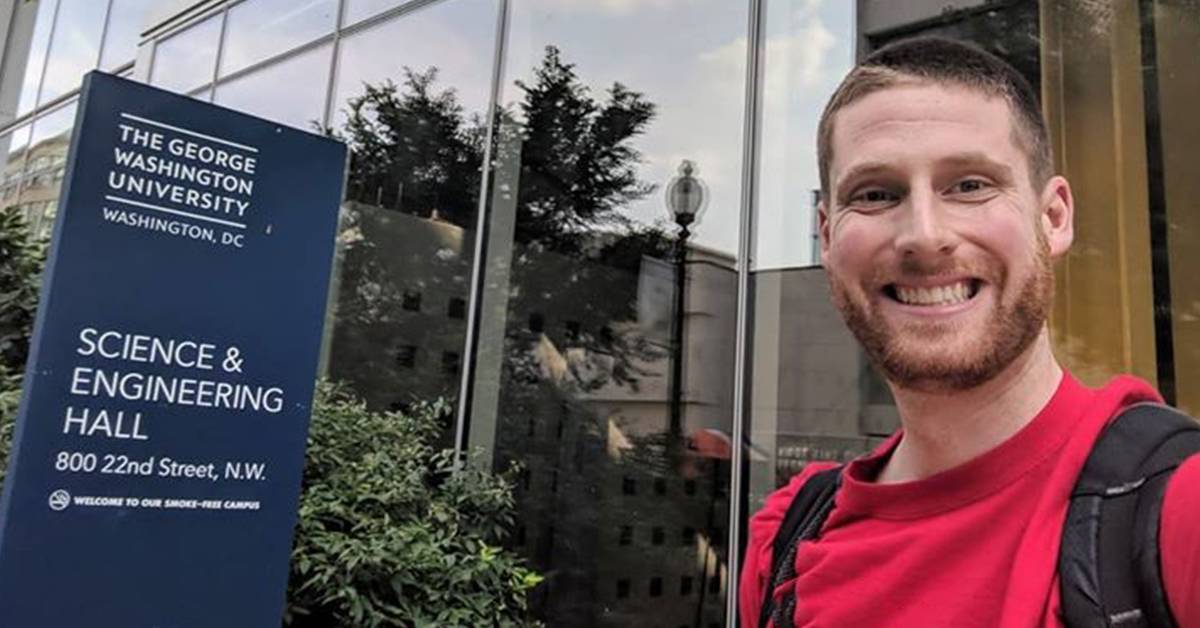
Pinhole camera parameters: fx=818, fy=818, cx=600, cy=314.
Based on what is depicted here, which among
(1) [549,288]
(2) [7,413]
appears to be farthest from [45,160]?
(1) [549,288]

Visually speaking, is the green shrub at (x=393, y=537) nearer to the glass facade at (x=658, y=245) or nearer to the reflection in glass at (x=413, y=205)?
the glass facade at (x=658, y=245)

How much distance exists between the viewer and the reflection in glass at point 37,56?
614 inches

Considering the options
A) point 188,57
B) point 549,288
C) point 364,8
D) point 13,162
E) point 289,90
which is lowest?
point 549,288

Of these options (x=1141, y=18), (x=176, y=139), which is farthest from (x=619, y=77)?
(x=176, y=139)

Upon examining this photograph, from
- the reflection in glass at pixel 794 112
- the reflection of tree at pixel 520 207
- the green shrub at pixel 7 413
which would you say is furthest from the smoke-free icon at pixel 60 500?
the reflection in glass at pixel 794 112

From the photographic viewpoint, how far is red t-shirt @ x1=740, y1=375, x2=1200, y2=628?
0.77 m

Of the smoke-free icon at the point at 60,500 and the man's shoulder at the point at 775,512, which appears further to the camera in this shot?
the smoke-free icon at the point at 60,500

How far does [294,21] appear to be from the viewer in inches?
386

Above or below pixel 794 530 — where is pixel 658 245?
above

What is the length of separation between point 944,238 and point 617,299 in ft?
16.3

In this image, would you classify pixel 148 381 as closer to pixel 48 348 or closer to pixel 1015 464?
pixel 48 348

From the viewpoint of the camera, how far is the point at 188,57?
11477mm

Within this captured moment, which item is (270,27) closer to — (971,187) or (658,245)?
(658,245)

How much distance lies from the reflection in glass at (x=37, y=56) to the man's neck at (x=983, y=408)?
1871 cm
